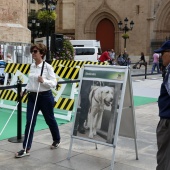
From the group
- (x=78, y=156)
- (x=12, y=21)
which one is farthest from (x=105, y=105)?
(x=12, y=21)

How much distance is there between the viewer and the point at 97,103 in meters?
5.32

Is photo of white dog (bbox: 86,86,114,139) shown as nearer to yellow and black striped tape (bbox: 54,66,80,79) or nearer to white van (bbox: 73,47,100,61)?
yellow and black striped tape (bbox: 54,66,80,79)

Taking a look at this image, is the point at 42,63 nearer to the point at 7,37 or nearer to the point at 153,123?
the point at 153,123

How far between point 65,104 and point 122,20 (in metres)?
31.9

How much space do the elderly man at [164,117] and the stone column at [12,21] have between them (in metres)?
13.3

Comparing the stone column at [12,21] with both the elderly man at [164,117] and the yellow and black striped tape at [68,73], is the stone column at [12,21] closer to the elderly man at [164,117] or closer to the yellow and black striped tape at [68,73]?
the yellow and black striped tape at [68,73]

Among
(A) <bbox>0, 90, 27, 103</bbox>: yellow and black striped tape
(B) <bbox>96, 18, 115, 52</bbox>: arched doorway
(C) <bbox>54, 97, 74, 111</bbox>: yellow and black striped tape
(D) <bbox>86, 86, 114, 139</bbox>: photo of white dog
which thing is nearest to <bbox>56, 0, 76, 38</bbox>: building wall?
(B) <bbox>96, 18, 115, 52</bbox>: arched doorway

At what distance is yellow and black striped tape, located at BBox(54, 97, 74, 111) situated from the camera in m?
8.80

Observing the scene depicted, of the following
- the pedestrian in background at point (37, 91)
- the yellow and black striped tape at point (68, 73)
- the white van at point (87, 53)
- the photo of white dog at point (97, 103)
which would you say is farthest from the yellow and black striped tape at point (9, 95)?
the white van at point (87, 53)

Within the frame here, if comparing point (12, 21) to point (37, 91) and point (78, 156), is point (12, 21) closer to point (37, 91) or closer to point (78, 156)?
point (37, 91)

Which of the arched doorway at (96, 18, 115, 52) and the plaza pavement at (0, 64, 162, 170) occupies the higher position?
the arched doorway at (96, 18, 115, 52)

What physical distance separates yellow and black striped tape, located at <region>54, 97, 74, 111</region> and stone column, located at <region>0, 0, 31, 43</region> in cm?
835

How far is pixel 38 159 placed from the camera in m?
5.55

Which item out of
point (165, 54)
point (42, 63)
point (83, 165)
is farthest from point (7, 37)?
point (165, 54)
